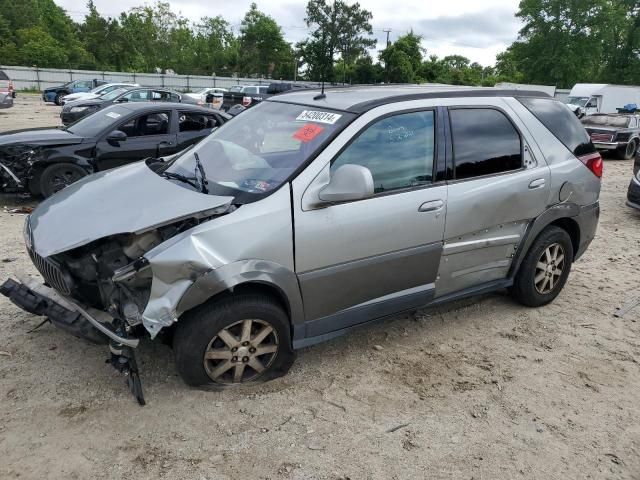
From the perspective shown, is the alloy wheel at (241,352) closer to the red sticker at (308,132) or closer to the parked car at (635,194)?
the red sticker at (308,132)

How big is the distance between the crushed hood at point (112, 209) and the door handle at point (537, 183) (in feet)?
8.18

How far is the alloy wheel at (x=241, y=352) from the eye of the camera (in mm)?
2980

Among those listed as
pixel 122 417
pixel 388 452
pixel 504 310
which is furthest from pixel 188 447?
pixel 504 310

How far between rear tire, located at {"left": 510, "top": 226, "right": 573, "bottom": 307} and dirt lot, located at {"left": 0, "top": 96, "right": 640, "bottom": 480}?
0.97 feet

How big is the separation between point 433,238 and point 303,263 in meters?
1.04

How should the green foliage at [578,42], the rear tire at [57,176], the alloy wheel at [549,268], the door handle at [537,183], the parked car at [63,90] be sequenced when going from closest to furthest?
the door handle at [537,183], the alloy wheel at [549,268], the rear tire at [57,176], the parked car at [63,90], the green foliage at [578,42]

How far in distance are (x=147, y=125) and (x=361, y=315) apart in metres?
5.94

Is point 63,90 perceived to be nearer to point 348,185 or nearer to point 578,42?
point 348,185

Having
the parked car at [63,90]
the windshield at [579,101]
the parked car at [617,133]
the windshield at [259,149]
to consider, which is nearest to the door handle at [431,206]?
the windshield at [259,149]

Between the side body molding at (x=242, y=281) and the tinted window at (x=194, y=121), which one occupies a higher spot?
the tinted window at (x=194, y=121)

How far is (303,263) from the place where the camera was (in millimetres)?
3047

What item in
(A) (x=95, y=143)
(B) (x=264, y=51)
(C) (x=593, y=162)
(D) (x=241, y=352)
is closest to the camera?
(D) (x=241, y=352)

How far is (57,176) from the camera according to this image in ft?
23.7

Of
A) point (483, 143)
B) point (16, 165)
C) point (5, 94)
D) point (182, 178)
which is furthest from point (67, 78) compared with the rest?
point (483, 143)
